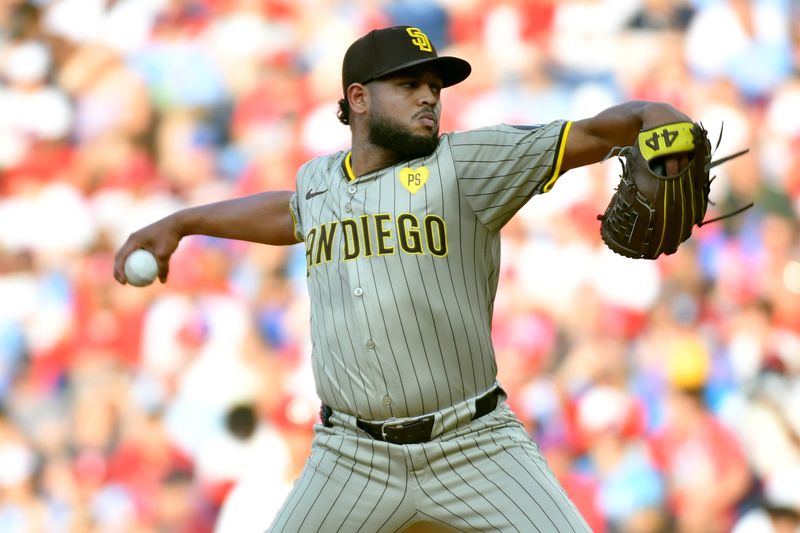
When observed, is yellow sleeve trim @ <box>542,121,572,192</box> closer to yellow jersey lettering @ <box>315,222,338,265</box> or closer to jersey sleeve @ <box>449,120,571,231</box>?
jersey sleeve @ <box>449,120,571,231</box>

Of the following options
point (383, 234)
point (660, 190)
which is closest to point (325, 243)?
point (383, 234)

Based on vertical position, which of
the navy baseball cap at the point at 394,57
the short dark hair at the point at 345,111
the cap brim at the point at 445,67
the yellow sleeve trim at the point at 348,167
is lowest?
the yellow sleeve trim at the point at 348,167

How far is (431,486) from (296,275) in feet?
9.38

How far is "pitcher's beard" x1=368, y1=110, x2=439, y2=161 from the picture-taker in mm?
2846

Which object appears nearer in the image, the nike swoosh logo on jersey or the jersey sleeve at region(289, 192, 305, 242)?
the nike swoosh logo on jersey

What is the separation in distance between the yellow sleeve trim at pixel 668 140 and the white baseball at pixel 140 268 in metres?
1.61

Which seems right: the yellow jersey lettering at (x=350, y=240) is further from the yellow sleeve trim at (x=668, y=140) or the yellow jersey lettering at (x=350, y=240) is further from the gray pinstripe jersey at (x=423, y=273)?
the yellow sleeve trim at (x=668, y=140)

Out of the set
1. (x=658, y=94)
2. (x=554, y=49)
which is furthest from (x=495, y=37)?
(x=658, y=94)

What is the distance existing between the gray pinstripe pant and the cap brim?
99 cm

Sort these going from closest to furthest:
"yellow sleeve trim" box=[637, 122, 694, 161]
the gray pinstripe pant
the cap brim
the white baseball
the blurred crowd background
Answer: "yellow sleeve trim" box=[637, 122, 694, 161], the gray pinstripe pant, the cap brim, the white baseball, the blurred crowd background

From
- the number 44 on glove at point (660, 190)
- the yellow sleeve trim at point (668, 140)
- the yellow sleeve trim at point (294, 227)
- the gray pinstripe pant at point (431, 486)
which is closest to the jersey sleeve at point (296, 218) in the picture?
the yellow sleeve trim at point (294, 227)

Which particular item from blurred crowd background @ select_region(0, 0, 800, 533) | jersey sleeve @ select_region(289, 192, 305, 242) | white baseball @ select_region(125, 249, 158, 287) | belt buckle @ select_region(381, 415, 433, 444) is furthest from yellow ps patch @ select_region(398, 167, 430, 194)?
blurred crowd background @ select_region(0, 0, 800, 533)

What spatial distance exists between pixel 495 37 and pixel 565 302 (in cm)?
149

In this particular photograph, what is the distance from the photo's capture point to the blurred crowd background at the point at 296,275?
5016 millimetres
